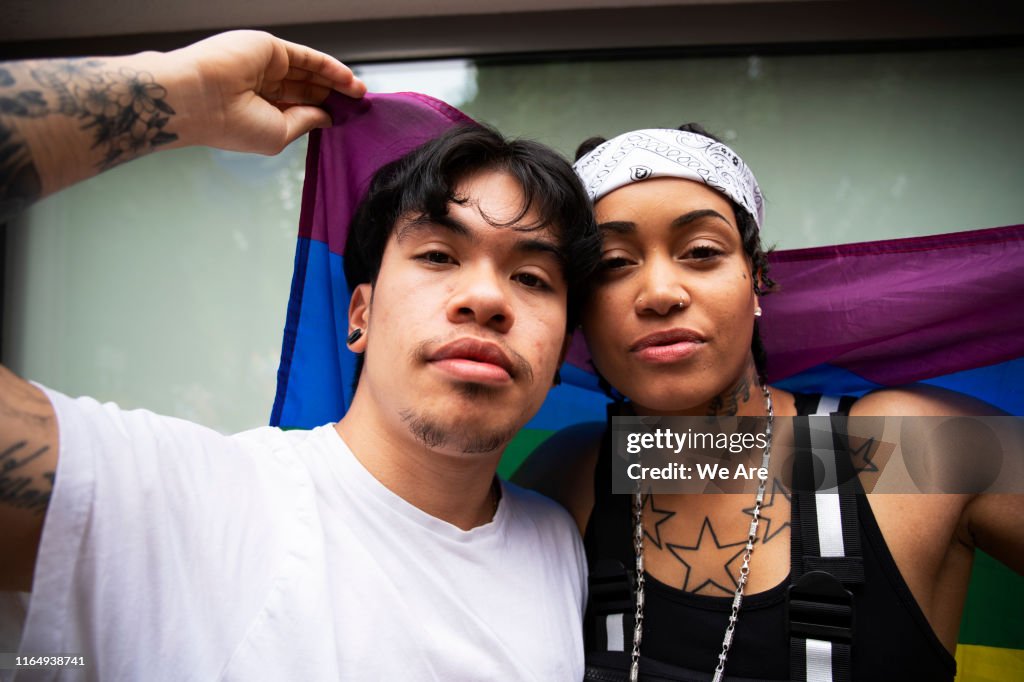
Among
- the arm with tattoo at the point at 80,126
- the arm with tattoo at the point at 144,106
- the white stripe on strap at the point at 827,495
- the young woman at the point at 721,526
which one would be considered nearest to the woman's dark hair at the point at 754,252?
the young woman at the point at 721,526

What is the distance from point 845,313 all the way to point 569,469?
0.97 m

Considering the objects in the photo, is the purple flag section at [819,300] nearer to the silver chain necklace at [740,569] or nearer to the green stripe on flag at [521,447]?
the silver chain necklace at [740,569]

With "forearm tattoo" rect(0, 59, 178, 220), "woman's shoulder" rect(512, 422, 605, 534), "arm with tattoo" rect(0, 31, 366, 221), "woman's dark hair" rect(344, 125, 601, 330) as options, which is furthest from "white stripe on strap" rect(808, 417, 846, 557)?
"forearm tattoo" rect(0, 59, 178, 220)

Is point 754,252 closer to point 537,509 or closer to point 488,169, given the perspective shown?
point 488,169

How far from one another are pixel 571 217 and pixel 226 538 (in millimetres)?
1109

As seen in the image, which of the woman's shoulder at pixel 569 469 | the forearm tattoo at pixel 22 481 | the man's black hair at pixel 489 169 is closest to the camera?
the forearm tattoo at pixel 22 481

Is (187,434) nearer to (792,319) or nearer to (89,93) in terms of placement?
(89,93)

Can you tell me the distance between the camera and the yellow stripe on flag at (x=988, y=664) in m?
2.12

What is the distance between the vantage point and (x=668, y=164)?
1.80 meters

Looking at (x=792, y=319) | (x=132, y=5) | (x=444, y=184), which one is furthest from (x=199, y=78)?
(x=792, y=319)

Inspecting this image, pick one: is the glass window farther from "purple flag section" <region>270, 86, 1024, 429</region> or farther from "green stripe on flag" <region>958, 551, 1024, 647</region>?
"green stripe on flag" <region>958, 551, 1024, 647</region>

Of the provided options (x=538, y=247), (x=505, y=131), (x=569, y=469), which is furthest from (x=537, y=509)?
(x=505, y=131)

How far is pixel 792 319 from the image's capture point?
82.9 inches

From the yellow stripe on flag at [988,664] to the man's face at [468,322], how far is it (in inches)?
69.0
